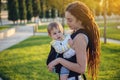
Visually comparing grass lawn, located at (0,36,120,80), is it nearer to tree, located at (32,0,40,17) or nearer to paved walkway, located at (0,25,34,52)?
paved walkway, located at (0,25,34,52)

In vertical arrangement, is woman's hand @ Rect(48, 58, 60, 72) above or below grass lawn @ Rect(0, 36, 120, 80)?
above

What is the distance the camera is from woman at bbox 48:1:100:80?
329cm

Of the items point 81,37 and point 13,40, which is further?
point 13,40

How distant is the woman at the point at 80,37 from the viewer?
10.8 ft

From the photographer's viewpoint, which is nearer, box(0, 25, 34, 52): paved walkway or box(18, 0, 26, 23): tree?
box(0, 25, 34, 52): paved walkway

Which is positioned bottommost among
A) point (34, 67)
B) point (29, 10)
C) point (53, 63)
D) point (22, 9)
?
point (29, 10)

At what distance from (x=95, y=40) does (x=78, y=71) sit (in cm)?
45

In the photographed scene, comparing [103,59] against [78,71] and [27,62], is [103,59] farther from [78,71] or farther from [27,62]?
[78,71]

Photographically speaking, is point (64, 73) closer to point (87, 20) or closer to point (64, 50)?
point (64, 50)

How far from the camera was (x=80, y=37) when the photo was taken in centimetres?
333

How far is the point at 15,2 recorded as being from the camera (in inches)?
1849

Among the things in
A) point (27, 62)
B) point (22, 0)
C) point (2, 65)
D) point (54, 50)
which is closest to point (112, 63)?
point (27, 62)

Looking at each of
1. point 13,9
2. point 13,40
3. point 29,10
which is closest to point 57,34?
point 13,40

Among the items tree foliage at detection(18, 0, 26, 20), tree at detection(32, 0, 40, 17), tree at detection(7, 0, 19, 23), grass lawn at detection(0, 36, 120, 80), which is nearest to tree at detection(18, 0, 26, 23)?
tree foliage at detection(18, 0, 26, 20)
